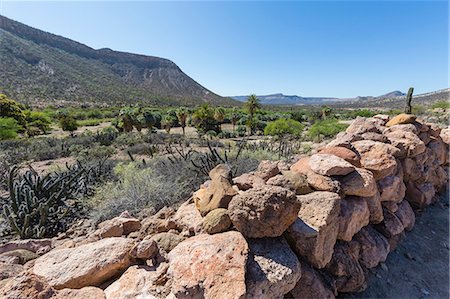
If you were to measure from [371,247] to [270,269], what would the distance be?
6.09 feet

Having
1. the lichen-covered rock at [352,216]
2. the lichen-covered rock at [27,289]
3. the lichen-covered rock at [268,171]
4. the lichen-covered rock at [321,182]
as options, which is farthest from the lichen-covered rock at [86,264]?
the lichen-covered rock at [352,216]

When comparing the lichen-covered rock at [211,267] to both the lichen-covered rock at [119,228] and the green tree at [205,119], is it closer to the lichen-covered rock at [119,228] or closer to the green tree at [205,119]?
the lichen-covered rock at [119,228]

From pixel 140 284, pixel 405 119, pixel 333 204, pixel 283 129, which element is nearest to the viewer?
pixel 140 284

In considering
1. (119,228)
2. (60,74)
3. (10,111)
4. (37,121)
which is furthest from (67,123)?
(60,74)

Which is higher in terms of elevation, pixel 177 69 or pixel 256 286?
pixel 177 69

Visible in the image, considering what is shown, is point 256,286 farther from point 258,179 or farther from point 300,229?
point 258,179

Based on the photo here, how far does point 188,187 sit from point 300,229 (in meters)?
3.49

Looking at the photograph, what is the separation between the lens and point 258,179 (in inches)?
114

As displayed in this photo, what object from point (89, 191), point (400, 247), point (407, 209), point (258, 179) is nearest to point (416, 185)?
point (407, 209)

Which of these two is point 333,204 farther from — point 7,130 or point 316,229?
point 7,130

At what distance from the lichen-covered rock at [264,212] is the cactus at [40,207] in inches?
139

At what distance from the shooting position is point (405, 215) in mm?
3816

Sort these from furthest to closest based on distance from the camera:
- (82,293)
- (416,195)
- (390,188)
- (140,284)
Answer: (416,195), (390,188), (140,284), (82,293)

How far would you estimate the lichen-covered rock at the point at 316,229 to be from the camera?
2.11 meters
